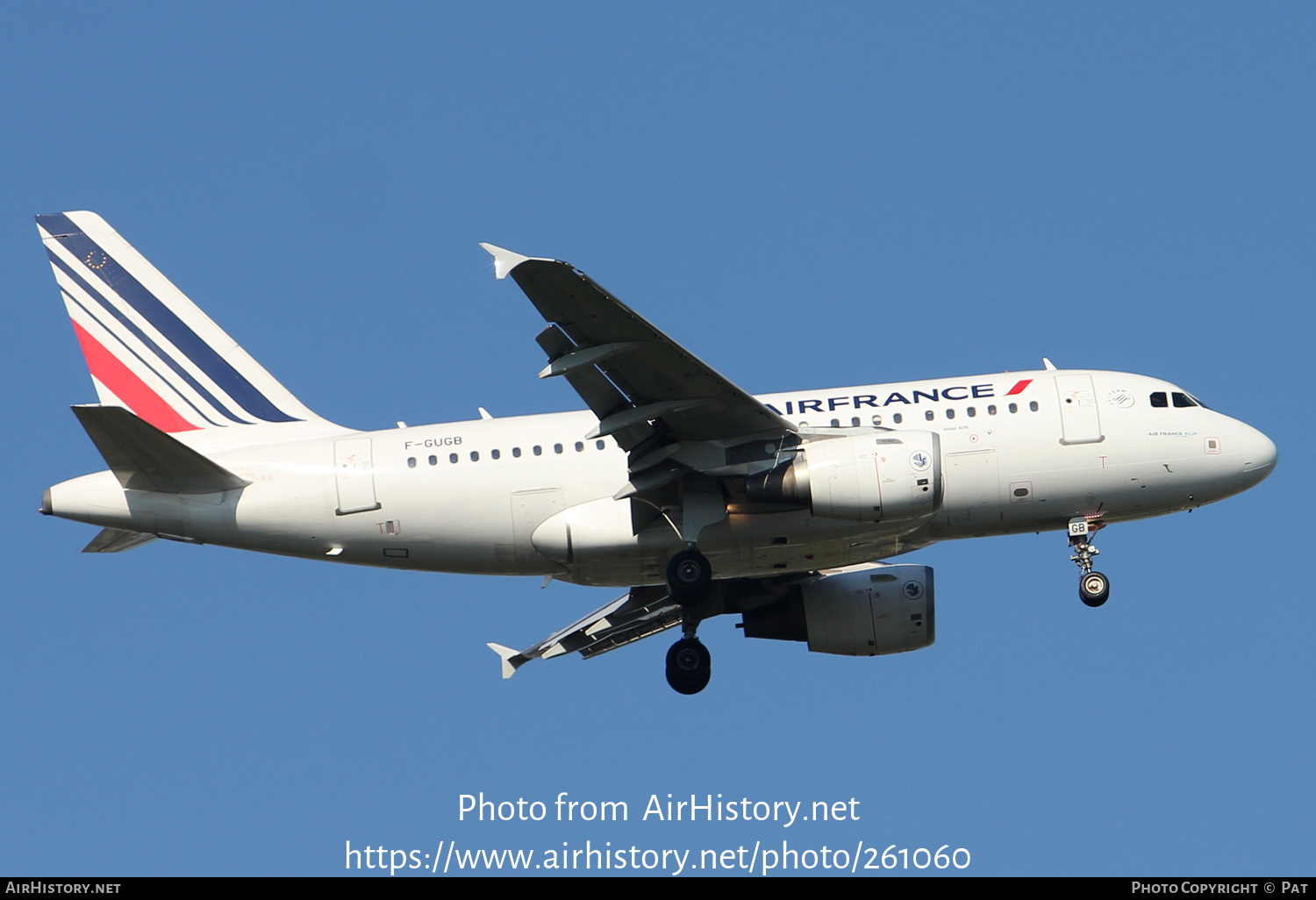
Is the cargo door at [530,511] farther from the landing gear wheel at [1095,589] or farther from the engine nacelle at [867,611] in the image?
the landing gear wheel at [1095,589]

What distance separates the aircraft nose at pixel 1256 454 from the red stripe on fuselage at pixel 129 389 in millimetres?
21785

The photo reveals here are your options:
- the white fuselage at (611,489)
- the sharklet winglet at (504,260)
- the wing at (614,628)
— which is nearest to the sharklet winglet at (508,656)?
the wing at (614,628)

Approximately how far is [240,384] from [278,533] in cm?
434

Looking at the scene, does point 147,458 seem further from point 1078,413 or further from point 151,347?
point 1078,413

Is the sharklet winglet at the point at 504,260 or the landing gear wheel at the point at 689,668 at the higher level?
the sharklet winglet at the point at 504,260

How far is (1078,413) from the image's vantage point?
3045cm

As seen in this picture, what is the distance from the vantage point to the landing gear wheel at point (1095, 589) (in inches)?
1212

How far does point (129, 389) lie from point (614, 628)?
12.0 metres

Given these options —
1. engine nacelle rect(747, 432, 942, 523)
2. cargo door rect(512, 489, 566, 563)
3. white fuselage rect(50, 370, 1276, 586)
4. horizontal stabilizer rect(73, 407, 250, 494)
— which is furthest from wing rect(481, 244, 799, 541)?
horizontal stabilizer rect(73, 407, 250, 494)

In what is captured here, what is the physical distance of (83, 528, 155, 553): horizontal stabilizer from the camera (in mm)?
31109

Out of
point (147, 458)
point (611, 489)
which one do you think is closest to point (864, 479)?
point (611, 489)

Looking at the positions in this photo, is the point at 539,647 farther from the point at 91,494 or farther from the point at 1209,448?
the point at 1209,448

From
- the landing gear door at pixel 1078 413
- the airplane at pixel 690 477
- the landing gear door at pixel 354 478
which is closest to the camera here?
the airplane at pixel 690 477
